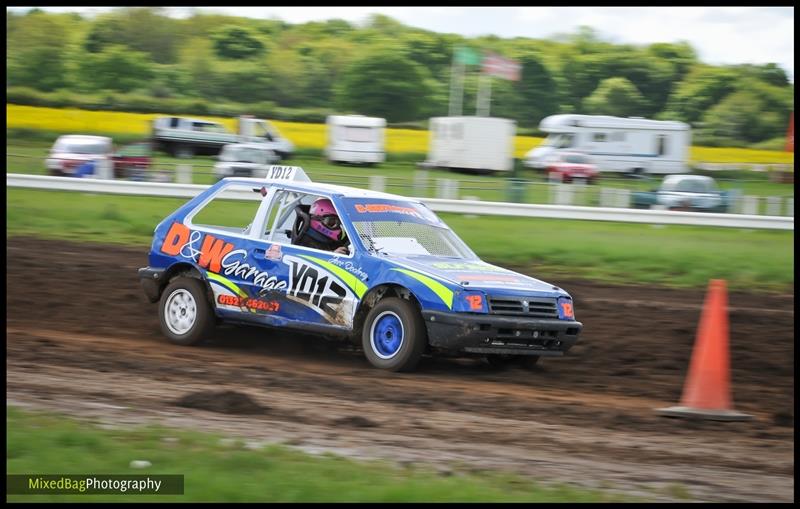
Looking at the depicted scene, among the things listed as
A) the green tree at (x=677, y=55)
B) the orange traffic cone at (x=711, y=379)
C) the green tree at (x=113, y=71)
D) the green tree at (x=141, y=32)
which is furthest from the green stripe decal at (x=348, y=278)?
the green tree at (x=677, y=55)

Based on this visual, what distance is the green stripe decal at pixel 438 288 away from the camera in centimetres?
939

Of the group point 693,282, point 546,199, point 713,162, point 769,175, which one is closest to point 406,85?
point 713,162

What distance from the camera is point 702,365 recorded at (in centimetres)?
854

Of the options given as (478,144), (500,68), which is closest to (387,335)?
(478,144)

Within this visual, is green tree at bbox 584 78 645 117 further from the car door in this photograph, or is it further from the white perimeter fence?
the car door

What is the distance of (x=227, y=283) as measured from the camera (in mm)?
10719

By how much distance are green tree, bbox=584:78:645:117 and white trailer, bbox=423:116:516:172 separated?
12.6 m

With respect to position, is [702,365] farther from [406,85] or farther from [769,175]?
[406,85]

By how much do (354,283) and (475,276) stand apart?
105cm

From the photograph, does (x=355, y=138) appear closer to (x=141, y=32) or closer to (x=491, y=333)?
(x=141, y=32)

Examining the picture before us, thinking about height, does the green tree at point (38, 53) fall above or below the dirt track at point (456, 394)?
above

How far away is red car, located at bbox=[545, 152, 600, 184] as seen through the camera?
35250 millimetres

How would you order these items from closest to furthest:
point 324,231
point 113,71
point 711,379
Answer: point 711,379
point 324,231
point 113,71

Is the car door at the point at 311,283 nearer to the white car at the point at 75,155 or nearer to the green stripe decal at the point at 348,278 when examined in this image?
the green stripe decal at the point at 348,278
